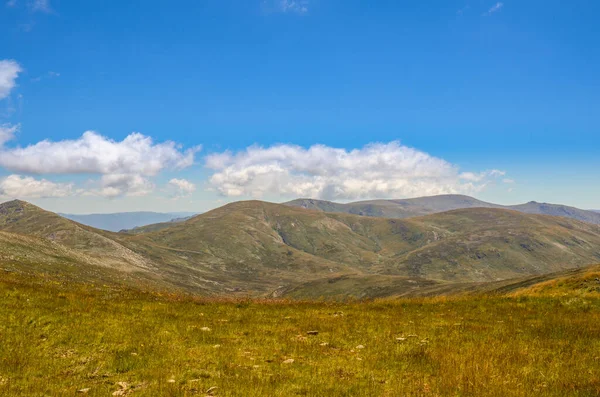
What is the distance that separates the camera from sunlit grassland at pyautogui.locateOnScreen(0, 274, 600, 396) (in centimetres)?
1184

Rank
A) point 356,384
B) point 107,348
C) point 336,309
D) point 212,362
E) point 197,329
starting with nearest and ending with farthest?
point 356,384
point 212,362
point 107,348
point 197,329
point 336,309

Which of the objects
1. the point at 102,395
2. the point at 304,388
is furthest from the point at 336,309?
the point at 102,395

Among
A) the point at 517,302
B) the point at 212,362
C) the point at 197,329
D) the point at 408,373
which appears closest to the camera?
the point at 408,373

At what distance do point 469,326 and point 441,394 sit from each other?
878cm

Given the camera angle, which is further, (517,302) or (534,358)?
(517,302)

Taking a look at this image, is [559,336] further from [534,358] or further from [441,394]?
[441,394]

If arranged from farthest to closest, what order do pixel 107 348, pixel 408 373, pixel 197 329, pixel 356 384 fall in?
pixel 197 329 → pixel 107 348 → pixel 408 373 → pixel 356 384

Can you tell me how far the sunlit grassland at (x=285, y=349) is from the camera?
11.8 metres

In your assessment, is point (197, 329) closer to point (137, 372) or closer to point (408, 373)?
point (137, 372)

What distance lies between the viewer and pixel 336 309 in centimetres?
2453

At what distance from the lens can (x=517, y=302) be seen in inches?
1032

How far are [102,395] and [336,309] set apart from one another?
15494mm

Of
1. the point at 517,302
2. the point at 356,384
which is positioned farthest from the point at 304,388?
the point at 517,302

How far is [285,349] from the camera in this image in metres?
15.8
